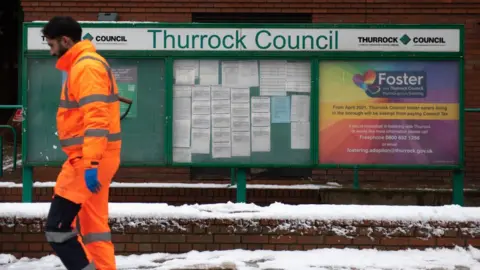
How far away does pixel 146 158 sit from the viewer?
6.30 meters

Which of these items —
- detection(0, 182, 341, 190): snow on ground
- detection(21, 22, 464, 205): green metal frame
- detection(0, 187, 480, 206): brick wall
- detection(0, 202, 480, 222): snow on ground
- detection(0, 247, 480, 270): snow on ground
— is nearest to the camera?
detection(0, 247, 480, 270): snow on ground

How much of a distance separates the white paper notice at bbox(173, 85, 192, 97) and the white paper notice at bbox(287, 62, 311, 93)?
105 centimetres

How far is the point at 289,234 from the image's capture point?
17.1 feet

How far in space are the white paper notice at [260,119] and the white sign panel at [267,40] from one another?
27.0 inches

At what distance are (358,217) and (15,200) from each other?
4.87 meters

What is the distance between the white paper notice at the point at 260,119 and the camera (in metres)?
6.24

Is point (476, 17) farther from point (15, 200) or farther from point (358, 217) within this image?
point (15, 200)

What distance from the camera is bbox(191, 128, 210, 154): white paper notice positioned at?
6223 mm

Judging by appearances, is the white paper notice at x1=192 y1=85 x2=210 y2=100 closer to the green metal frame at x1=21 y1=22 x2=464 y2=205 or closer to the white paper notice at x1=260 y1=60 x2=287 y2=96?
the green metal frame at x1=21 y1=22 x2=464 y2=205

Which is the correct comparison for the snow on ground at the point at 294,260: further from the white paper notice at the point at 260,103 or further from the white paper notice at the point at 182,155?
the white paper notice at the point at 260,103

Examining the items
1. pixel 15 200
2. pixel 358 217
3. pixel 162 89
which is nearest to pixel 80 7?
pixel 15 200

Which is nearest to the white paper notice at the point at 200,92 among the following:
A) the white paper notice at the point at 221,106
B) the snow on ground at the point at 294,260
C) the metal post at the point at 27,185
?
the white paper notice at the point at 221,106

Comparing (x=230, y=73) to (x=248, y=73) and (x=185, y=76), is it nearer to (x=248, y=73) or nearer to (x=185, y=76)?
(x=248, y=73)

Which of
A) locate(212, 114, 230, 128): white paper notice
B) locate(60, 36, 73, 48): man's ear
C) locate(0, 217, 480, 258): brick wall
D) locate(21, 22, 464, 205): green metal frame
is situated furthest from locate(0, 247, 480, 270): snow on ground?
locate(60, 36, 73, 48): man's ear
